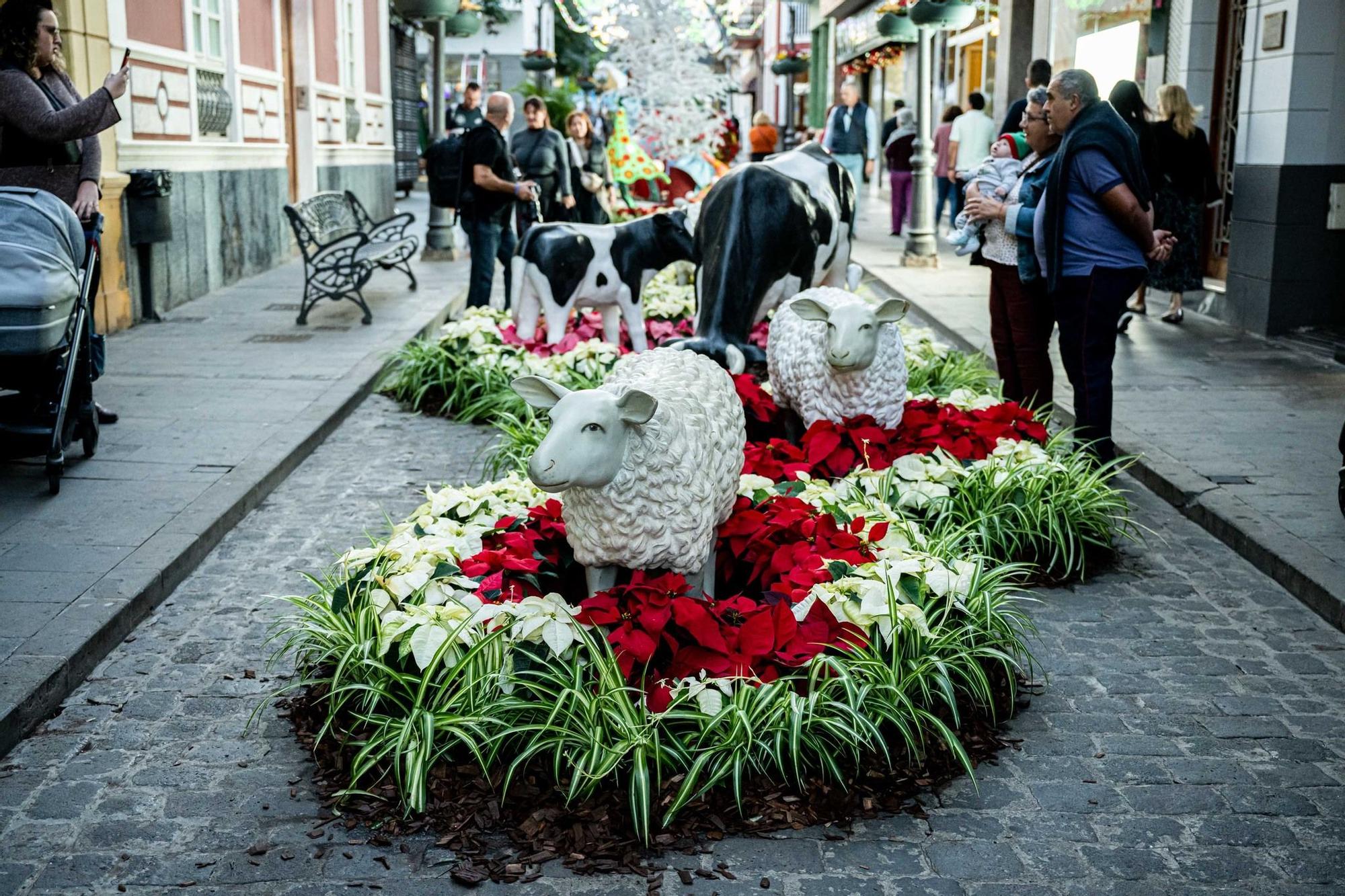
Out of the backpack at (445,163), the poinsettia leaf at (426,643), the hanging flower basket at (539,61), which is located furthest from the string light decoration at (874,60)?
the poinsettia leaf at (426,643)

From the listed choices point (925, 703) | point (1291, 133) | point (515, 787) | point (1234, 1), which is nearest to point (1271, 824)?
point (925, 703)

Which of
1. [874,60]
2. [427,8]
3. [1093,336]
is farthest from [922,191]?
[874,60]

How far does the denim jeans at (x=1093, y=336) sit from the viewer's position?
636cm

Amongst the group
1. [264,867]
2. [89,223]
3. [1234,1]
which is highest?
[1234,1]

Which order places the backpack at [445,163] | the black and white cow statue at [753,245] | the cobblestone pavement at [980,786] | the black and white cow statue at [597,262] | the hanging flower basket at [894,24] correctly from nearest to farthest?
the cobblestone pavement at [980,786] → the black and white cow statue at [753,245] → the black and white cow statue at [597,262] → the backpack at [445,163] → the hanging flower basket at [894,24]

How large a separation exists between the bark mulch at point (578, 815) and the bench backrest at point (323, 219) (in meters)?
9.09

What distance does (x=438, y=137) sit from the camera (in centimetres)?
1689

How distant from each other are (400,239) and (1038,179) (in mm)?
7454

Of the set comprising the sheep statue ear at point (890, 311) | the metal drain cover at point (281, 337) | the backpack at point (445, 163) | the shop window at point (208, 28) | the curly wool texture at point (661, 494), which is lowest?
the metal drain cover at point (281, 337)

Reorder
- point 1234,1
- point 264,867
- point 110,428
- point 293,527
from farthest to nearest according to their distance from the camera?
point 1234,1 < point 110,428 < point 293,527 < point 264,867

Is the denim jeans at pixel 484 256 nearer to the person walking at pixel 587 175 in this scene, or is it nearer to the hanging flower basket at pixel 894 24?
the person walking at pixel 587 175

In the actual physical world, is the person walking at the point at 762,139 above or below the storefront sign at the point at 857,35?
below

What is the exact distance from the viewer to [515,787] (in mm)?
3598

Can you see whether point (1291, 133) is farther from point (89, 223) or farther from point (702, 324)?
point (89, 223)
